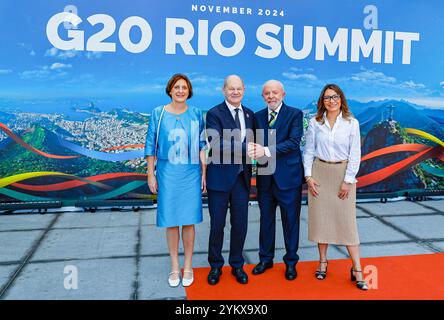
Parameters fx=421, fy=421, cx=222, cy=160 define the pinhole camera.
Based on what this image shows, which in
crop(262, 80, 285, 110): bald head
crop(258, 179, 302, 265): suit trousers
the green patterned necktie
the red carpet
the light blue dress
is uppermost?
crop(262, 80, 285, 110): bald head

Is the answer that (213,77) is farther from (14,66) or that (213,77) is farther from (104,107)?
(14,66)

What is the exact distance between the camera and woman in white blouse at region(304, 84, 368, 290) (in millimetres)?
2572

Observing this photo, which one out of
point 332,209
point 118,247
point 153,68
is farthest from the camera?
point 153,68

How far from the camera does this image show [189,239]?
278 centimetres

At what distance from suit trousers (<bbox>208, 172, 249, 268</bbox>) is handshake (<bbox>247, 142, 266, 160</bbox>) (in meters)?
0.15

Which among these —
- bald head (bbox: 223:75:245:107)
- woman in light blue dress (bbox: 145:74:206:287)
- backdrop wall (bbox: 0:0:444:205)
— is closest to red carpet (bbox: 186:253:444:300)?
woman in light blue dress (bbox: 145:74:206:287)

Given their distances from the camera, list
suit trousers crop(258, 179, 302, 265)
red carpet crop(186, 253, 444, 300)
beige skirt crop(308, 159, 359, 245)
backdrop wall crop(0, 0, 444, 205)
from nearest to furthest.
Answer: red carpet crop(186, 253, 444, 300) → beige skirt crop(308, 159, 359, 245) → suit trousers crop(258, 179, 302, 265) → backdrop wall crop(0, 0, 444, 205)

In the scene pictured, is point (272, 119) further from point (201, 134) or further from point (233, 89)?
point (201, 134)

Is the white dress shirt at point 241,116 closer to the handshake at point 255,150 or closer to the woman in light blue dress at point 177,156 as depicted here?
the handshake at point 255,150

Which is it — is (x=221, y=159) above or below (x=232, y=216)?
above

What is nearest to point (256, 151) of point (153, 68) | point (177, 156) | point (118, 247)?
point (177, 156)

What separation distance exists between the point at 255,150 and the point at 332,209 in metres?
0.63

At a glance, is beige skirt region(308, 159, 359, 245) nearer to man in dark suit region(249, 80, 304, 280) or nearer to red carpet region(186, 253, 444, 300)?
man in dark suit region(249, 80, 304, 280)

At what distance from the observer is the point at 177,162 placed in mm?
2613
